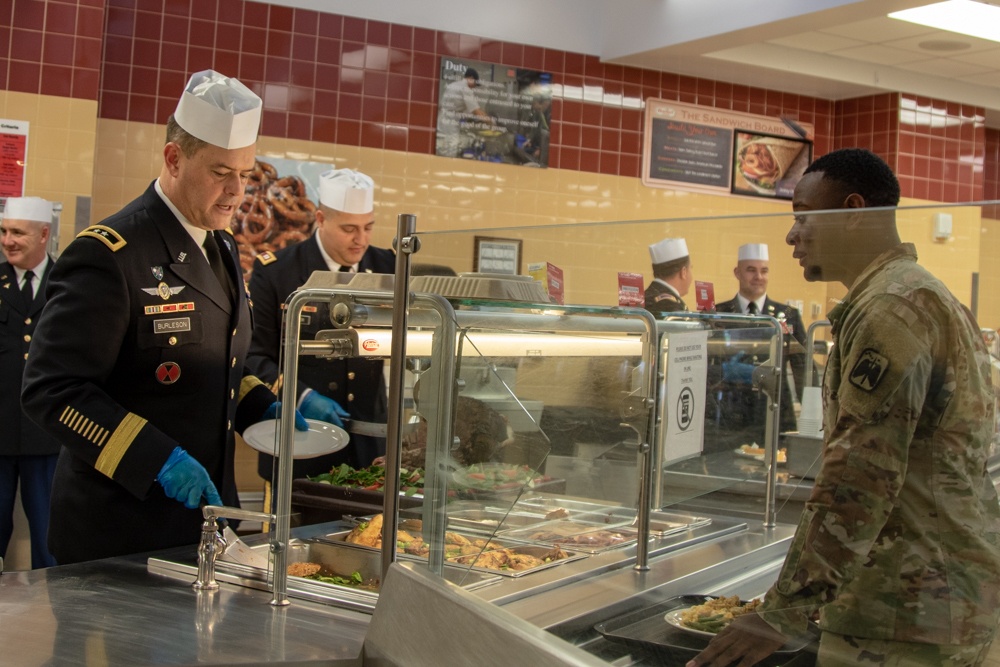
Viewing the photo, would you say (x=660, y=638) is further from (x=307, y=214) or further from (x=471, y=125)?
(x=471, y=125)

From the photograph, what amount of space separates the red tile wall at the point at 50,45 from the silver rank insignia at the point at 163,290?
328 cm

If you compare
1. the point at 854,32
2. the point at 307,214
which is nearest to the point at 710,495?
the point at 307,214

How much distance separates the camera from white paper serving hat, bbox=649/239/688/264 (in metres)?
1.44

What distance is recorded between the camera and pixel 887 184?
4.14ft

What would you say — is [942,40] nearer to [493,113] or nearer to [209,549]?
[493,113]

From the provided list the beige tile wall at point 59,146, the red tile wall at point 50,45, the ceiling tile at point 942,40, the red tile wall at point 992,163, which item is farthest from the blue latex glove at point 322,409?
the red tile wall at point 992,163

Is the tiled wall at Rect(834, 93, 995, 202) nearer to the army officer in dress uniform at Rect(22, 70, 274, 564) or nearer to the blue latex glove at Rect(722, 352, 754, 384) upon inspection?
the blue latex glove at Rect(722, 352, 754, 384)

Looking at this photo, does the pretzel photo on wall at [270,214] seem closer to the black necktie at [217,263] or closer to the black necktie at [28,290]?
the black necktie at [28,290]

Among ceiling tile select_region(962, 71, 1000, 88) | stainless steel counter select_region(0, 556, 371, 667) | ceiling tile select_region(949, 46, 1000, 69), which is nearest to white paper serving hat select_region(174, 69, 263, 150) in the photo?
stainless steel counter select_region(0, 556, 371, 667)

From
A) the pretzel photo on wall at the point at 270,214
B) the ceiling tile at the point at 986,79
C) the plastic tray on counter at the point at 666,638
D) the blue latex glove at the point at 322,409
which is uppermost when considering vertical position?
the ceiling tile at the point at 986,79

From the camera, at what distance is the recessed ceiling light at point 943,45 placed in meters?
5.63

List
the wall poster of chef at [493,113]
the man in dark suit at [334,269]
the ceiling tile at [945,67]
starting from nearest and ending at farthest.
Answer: the man in dark suit at [334,269]
the wall poster of chef at [493,113]
the ceiling tile at [945,67]

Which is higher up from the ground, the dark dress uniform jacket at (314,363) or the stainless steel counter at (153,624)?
the dark dress uniform jacket at (314,363)

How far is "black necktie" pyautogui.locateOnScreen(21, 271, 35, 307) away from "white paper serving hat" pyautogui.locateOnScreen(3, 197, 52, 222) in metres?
0.26
